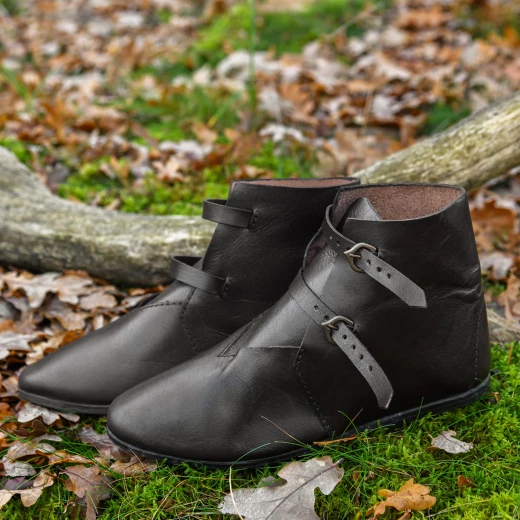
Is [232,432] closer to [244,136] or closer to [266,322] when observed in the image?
[266,322]

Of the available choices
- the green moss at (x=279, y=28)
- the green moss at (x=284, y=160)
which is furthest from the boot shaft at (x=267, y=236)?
the green moss at (x=279, y=28)

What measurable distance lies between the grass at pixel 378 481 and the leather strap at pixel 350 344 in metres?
0.23

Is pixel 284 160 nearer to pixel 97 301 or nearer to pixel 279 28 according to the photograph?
pixel 97 301

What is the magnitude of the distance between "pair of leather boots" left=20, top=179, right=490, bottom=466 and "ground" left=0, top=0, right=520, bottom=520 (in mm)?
126

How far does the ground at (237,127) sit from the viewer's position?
1.84 meters

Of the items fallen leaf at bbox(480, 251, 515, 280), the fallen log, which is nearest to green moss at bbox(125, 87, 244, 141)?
the fallen log

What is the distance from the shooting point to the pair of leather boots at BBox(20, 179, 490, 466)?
175 centimetres

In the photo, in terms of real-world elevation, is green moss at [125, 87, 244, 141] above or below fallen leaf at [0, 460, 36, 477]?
above

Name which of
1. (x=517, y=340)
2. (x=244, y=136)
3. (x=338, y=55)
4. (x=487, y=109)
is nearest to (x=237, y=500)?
(x=517, y=340)

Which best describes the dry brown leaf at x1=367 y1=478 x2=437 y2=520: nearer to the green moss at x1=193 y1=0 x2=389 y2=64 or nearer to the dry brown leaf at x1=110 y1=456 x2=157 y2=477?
the dry brown leaf at x1=110 y1=456 x2=157 y2=477

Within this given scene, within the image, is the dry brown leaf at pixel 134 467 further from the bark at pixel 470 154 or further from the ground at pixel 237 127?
the bark at pixel 470 154

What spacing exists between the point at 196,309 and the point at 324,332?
55 centimetres

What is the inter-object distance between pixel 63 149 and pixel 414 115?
101 inches

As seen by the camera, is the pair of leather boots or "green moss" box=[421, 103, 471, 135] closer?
the pair of leather boots
